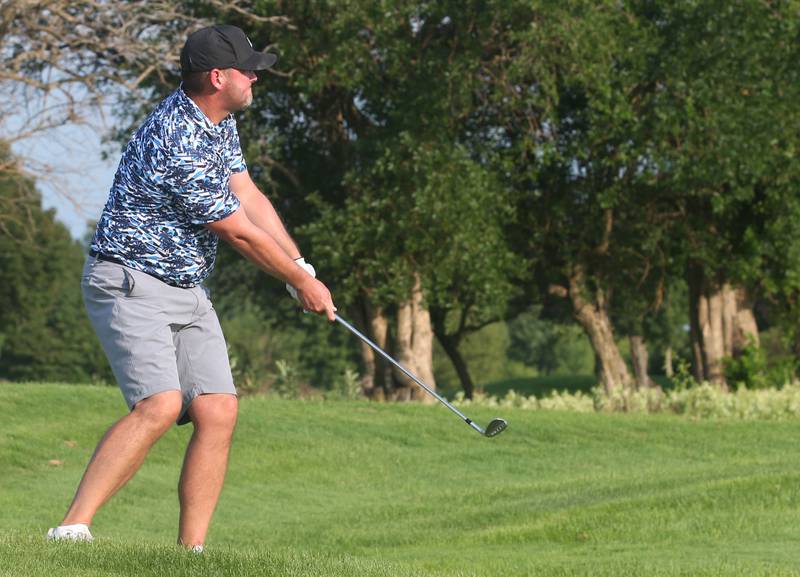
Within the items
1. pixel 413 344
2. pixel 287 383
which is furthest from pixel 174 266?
pixel 413 344

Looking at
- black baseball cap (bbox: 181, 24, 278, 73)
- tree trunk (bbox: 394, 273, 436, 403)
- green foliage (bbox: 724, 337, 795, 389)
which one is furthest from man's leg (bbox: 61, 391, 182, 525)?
green foliage (bbox: 724, 337, 795, 389)

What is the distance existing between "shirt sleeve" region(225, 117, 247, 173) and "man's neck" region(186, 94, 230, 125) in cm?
11

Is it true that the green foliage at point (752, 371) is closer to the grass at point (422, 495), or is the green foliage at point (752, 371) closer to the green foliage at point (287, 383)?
the grass at point (422, 495)

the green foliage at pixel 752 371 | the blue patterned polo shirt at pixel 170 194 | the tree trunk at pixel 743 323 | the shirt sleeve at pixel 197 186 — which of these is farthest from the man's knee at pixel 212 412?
the tree trunk at pixel 743 323

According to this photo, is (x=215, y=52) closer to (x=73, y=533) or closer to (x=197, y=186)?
(x=197, y=186)

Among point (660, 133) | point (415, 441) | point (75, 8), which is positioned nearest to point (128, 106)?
point (75, 8)

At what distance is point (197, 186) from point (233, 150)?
0.44 m

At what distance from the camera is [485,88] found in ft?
70.8

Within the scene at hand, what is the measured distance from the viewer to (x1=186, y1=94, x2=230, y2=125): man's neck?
540 cm

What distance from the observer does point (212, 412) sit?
557cm

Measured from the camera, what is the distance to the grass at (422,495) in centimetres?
695

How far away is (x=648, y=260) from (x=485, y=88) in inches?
209

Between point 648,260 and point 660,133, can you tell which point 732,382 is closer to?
point 648,260

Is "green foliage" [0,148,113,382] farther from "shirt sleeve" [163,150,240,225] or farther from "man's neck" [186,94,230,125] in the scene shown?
"shirt sleeve" [163,150,240,225]
